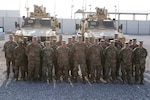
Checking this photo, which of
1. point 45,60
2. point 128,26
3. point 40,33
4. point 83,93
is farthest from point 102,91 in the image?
point 128,26

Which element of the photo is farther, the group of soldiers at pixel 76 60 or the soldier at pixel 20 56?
the soldier at pixel 20 56

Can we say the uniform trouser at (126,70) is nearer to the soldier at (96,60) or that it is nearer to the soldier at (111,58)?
the soldier at (111,58)

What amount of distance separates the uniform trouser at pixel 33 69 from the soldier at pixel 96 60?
1959 mm

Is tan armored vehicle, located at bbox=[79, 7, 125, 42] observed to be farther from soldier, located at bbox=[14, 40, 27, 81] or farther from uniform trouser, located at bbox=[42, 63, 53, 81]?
soldier, located at bbox=[14, 40, 27, 81]

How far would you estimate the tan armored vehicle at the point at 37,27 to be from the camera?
16.0 m

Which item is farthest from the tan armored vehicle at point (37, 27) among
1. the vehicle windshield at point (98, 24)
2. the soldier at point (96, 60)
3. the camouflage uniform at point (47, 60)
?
the soldier at point (96, 60)

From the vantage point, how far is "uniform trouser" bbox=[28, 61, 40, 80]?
36.6 ft

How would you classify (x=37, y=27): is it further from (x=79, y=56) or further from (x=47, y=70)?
(x=79, y=56)

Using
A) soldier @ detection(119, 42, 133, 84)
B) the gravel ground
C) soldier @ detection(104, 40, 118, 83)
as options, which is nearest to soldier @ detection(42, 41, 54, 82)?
the gravel ground

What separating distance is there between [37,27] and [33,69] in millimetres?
6596

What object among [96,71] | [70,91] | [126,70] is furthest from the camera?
[96,71]

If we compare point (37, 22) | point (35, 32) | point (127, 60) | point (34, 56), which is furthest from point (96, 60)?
point (37, 22)

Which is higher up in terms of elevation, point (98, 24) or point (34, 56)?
point (98, 24)

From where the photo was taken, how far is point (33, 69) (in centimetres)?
1123
